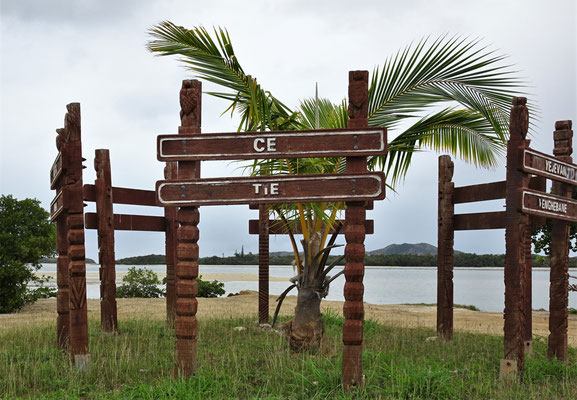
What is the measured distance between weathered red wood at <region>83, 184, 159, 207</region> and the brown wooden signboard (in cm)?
346

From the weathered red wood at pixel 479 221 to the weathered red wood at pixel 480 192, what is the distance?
238 mm

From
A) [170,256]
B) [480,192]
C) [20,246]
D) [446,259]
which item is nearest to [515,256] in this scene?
[480,192]

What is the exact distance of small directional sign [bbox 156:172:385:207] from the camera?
18.6 ft

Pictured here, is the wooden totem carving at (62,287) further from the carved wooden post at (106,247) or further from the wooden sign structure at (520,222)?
the wooden sign structure at (520,222)

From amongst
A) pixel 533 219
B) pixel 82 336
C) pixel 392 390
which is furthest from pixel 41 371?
pixel 533 219

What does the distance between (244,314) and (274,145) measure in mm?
6759

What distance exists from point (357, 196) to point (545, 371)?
11.8 feet

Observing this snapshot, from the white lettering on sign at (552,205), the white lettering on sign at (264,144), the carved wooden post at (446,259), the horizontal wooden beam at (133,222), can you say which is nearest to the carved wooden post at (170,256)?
the horizontal wooden beam at (133,222)

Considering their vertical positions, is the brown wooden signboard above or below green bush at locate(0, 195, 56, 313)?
above

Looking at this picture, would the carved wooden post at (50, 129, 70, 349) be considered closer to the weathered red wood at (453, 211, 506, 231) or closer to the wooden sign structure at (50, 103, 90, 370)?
the wooden sign structure at (50, 103, 90, 370)

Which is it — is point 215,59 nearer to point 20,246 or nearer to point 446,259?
point 446,259

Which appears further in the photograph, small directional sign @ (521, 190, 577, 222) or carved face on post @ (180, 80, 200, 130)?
small directional sign @ (521, 190, 577, 222)

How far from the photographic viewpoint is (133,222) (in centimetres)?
928

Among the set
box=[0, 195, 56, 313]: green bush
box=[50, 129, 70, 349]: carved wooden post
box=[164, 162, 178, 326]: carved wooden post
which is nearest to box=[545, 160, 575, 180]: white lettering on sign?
box=[164, 162, 178, 326]: carved wooden post
